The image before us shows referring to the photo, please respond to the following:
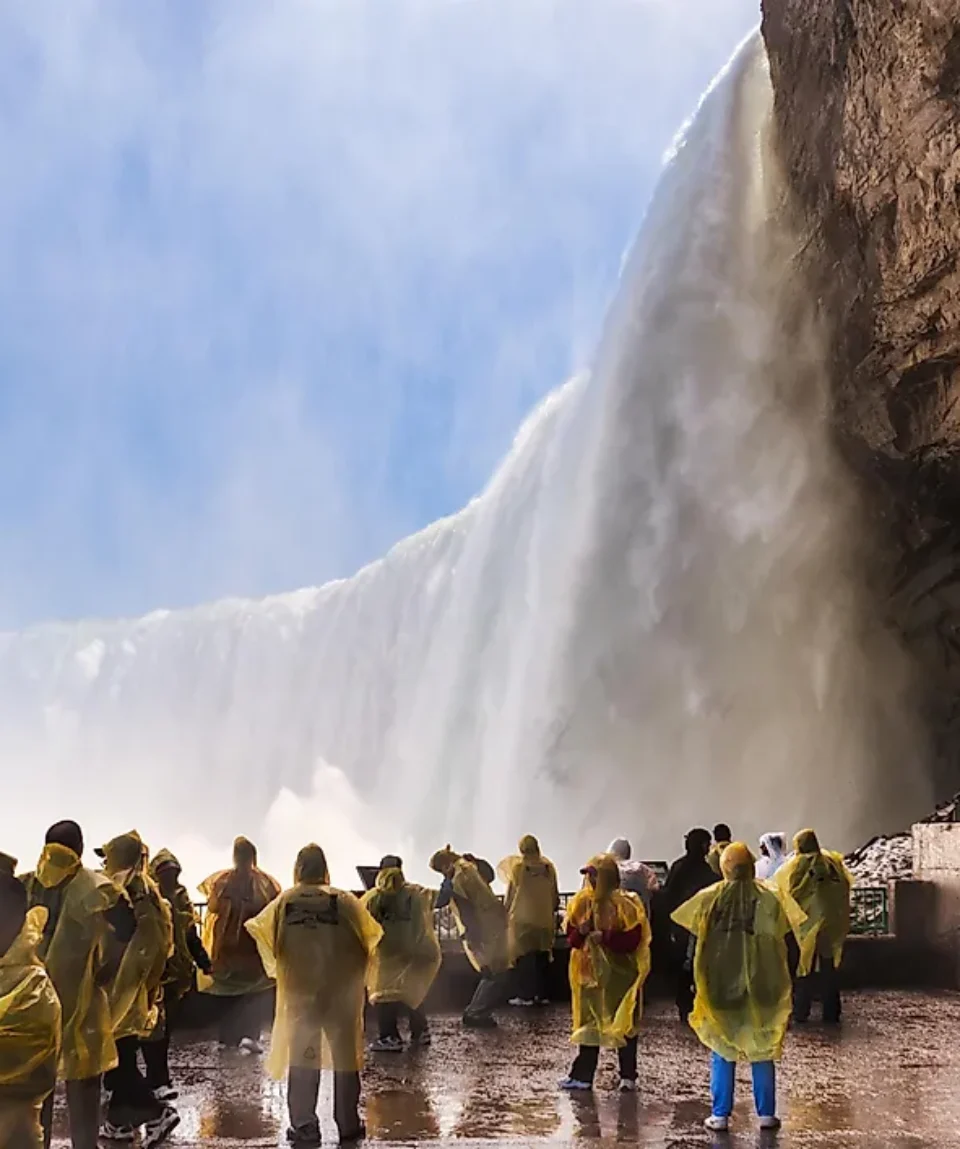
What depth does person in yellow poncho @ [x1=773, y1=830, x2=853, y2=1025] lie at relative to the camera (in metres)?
9.35

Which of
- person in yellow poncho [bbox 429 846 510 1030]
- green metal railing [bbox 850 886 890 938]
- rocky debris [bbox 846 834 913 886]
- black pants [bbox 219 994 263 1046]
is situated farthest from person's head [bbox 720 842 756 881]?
rocky debris [bbox 846 834 913 886]

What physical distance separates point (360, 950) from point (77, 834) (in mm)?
1406

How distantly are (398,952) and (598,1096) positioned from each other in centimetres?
197

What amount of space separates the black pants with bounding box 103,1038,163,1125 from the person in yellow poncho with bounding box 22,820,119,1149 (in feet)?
2.87

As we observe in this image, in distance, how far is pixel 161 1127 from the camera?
6.20m

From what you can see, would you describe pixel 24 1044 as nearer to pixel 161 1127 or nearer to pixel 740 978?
pixel 161 1127

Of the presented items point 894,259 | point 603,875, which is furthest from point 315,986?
point 894,259

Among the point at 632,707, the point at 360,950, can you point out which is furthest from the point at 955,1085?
the point at 632,707

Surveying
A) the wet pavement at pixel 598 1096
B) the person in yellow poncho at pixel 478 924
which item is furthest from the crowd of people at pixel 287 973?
the person in yellow poncho at pixel 478 924

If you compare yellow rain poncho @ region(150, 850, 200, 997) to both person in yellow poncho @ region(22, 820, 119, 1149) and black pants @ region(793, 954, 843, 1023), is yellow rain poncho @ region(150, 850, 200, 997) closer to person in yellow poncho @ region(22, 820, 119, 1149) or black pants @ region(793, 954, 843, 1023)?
person in yellow poncho @ region(22, 820, 119, 1149)

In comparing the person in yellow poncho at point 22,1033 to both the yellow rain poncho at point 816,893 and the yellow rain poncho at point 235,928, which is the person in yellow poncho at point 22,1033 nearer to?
the yellow rain poncho at point 235,928

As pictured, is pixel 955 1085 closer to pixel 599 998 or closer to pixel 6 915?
pixel 599 998

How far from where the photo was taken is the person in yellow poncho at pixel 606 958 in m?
6.79

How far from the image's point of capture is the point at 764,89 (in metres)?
26.1
